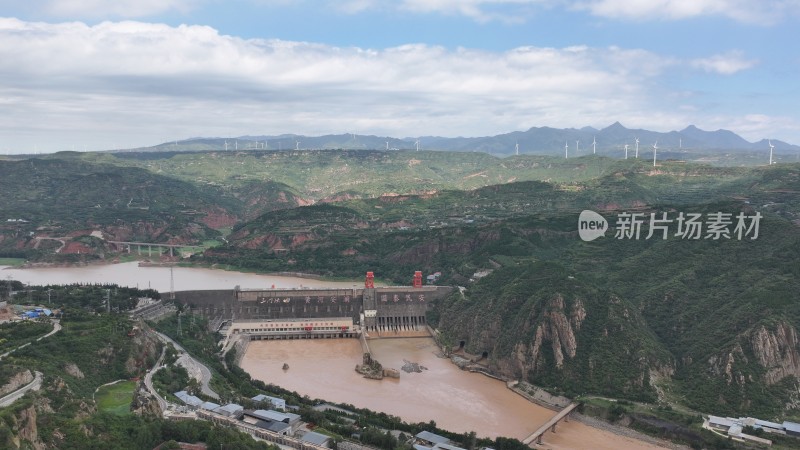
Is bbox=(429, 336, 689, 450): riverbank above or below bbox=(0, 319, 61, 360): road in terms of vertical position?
below

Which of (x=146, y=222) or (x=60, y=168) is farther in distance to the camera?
(x=60, y=168)

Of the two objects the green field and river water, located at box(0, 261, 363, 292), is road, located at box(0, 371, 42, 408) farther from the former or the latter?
river water, located at box(0, 261, 363, 292)

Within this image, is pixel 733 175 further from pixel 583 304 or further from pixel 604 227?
pixel 583 304

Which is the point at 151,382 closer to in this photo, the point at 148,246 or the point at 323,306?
the point at 323,306

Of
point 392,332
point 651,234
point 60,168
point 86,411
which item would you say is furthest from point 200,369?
point 60,168

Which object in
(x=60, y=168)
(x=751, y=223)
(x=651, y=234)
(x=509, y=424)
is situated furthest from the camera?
(x=60, y=168)

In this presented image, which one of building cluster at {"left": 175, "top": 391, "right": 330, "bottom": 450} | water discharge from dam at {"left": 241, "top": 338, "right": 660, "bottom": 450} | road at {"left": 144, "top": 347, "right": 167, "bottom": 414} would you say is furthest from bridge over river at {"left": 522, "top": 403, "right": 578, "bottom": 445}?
road at {"left": 144, "top": 347, "right": 167, "bottom": 414}
